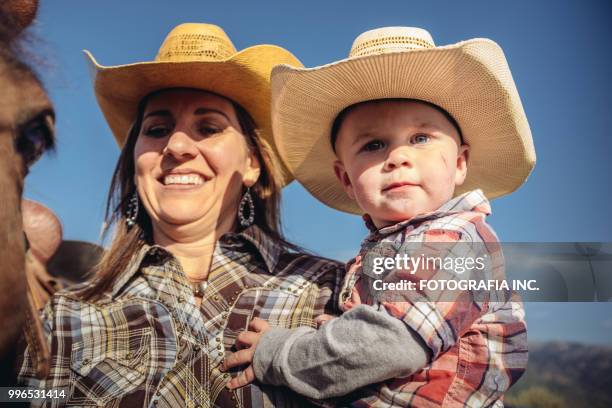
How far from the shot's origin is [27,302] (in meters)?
1.23

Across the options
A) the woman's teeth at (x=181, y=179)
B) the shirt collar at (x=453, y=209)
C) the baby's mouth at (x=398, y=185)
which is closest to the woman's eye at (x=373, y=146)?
the baby's mouth at (x=398, y=185)

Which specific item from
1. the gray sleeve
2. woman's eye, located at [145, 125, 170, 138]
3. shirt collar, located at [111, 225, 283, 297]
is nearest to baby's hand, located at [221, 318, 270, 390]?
the gray sleeve

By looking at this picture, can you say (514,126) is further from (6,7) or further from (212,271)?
(6,7)

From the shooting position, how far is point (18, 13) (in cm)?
138

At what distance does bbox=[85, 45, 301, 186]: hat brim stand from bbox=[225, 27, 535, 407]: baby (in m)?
0.33

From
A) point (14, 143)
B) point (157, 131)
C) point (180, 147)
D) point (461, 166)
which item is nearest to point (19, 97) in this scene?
point (14, 143)

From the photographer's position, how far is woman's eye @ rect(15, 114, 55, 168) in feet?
4.41

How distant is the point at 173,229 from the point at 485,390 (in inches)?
52.7

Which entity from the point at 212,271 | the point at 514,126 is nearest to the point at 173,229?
the point at 212,271

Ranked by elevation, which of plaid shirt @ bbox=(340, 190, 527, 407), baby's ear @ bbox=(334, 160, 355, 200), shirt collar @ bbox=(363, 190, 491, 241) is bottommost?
plaid shirt @ bbox=(340, 190, 527, 407)

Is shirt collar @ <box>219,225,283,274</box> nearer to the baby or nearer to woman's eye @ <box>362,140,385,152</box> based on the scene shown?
the baby

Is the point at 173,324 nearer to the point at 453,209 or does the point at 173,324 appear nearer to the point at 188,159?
the point at 188,159

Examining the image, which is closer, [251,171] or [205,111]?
[205,111]

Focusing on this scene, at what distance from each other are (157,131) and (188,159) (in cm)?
22
